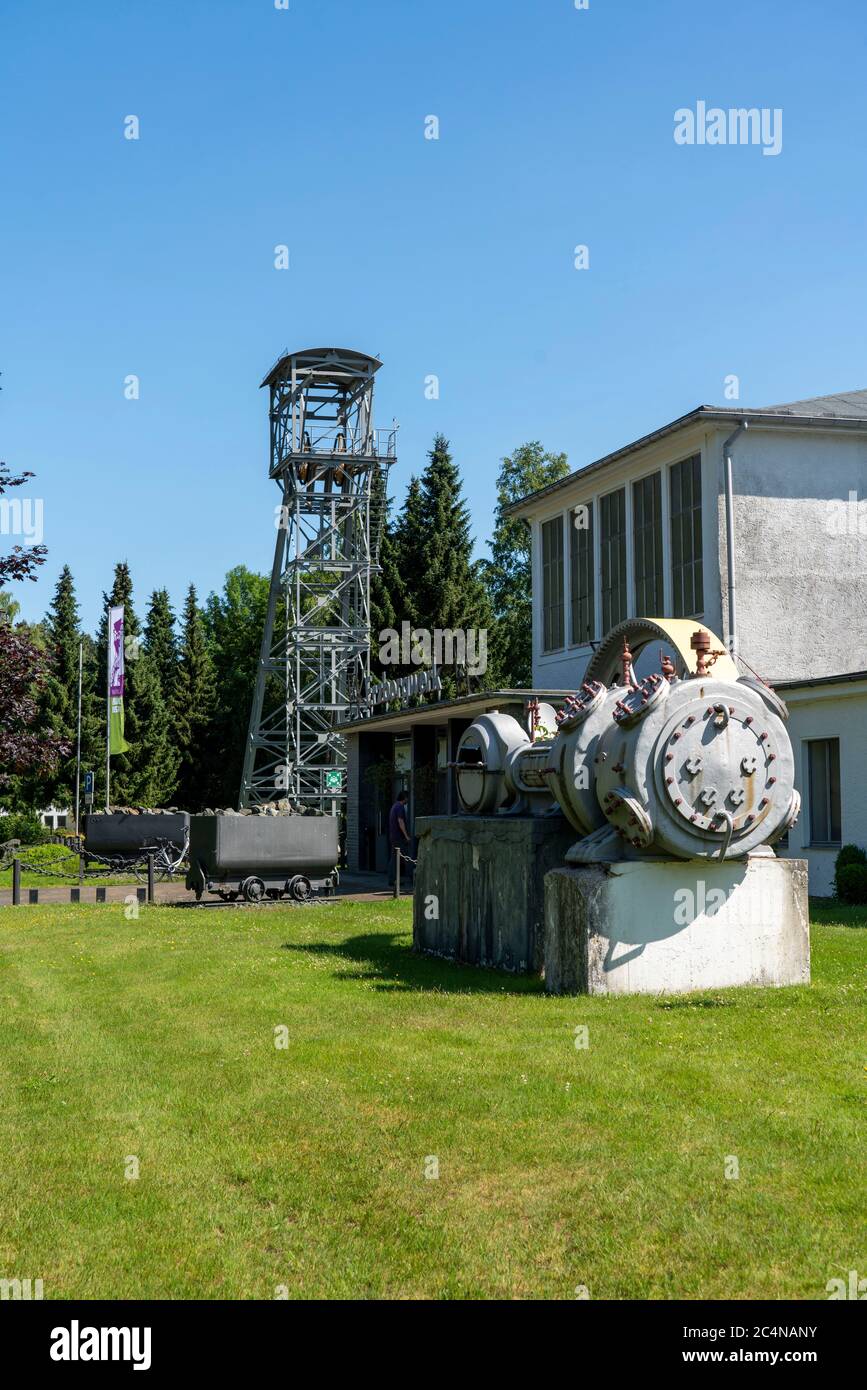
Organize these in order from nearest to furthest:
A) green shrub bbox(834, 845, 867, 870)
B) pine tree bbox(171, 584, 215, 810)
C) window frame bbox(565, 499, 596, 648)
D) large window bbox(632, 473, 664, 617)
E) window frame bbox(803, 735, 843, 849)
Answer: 1. green shrub bbox(834, 845, 867, 870)
2. window frame bbox(803, 735, 843, 849)
3. large window bbox(632, 473, 664, 617)
4. window frame bbox(565, 499, 596, 648)
5. pine tree bbox(171, 584, 215, 810)

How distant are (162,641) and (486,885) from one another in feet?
203

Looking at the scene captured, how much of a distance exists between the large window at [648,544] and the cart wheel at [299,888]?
781cm

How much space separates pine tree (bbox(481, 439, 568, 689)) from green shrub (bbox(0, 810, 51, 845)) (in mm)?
19480

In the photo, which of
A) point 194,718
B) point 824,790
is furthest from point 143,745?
point 824,790

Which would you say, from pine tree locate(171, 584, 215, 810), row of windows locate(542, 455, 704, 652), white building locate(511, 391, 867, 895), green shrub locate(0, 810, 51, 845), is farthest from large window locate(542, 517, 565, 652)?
pine tree locate(171, 584, 215, 810)

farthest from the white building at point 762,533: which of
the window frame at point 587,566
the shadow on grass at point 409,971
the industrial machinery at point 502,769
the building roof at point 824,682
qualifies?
the shadow on grass at point 409,971

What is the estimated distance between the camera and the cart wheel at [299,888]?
77.5ft

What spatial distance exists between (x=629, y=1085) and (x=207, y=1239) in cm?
290

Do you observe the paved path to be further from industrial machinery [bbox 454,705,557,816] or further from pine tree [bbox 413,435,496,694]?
pine tree [bbox 413,435,496,694]

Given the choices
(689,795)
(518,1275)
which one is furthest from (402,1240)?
(689,795)

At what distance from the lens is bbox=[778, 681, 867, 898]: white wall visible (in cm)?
2017

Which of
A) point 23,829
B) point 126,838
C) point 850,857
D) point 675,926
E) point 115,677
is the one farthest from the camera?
point 23,829

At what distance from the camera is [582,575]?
2783 cm

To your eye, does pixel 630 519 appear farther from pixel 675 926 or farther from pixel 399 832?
pixel 675 926
